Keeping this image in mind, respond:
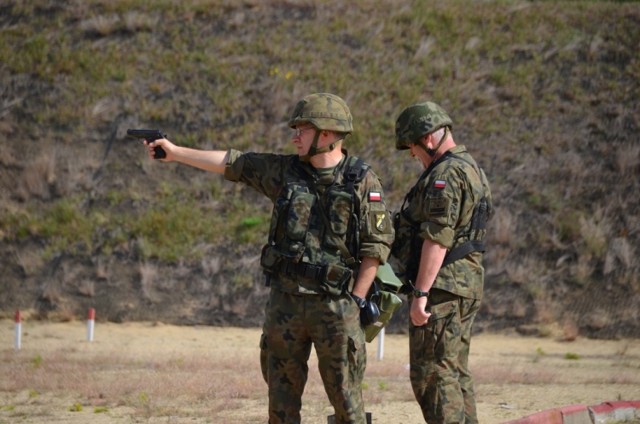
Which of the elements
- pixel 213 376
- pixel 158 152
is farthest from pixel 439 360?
pixel 213 376

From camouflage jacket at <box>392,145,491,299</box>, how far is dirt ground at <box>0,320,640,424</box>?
230 cm

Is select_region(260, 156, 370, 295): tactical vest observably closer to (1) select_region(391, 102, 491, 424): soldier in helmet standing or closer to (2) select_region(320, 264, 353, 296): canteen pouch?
(2) select_region(320, 264, 353, 296): canteen pouch

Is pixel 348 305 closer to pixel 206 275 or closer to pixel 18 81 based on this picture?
pixel 206 275

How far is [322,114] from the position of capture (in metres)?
6.07

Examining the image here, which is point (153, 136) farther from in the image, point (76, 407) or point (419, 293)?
point (76, 407)

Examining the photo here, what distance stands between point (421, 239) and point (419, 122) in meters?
0.75

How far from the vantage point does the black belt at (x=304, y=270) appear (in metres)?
5.93

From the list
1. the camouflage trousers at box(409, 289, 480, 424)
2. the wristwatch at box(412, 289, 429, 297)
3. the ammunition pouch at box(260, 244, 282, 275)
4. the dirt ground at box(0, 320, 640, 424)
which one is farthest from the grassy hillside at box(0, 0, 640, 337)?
the ammunition pouch at box(260, 244, 282, 275)

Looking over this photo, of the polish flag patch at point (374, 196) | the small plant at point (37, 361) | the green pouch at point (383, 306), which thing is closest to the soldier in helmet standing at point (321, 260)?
the polish flag patch at point (374, 196)

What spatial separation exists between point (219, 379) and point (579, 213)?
10.3 m

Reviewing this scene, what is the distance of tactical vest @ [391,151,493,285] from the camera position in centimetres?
661

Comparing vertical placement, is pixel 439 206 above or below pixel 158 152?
below

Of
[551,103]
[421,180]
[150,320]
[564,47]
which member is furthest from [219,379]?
[564,47]

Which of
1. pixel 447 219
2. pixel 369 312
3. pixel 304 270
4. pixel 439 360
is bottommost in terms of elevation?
pixel 439 360
